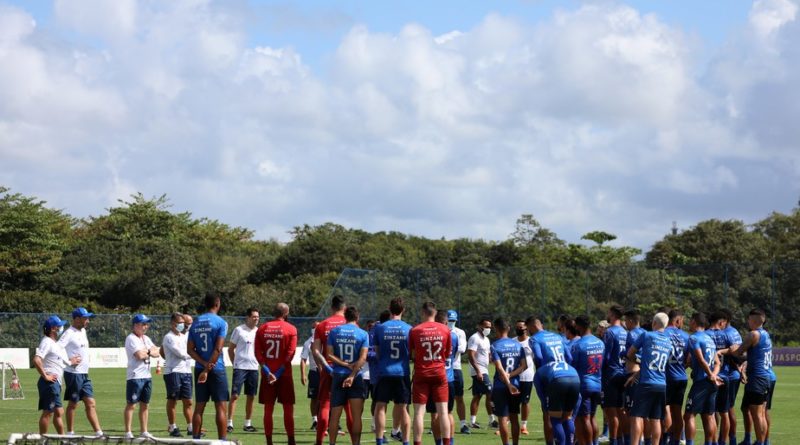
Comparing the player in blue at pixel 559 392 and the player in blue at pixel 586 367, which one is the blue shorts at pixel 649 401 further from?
the player in blue at pixel 586 367

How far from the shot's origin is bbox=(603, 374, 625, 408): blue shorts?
16.6 metres

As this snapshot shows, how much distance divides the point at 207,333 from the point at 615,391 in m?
5.67

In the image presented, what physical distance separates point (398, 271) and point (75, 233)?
3746 centimetres

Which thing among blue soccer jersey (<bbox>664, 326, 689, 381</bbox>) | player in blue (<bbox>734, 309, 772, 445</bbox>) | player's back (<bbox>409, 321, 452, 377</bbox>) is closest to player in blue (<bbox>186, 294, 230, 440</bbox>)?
player's back (<bbox>409, 321, 452, 377</bbox>)

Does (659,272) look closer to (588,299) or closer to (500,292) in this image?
(588,299)

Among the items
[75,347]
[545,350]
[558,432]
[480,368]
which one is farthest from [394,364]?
[480,368]

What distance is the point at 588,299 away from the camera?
171ft

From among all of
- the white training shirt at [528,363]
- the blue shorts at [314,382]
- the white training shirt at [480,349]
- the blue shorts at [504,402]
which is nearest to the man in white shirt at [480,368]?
the white training shirt at [480,349]

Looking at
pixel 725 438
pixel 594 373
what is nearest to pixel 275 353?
pixel 594 373

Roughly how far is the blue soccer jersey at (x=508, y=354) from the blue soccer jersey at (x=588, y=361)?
0.79 m

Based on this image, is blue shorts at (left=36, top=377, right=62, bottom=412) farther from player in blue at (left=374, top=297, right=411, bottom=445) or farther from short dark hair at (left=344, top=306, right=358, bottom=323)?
player in blue at (left=374, top=297, right=411, bottom=445)

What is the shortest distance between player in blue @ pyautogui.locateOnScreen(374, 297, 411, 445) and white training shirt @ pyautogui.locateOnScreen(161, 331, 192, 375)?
4218 mm

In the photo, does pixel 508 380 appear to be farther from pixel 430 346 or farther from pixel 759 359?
pixel 759 359

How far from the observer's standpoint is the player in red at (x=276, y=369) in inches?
627
